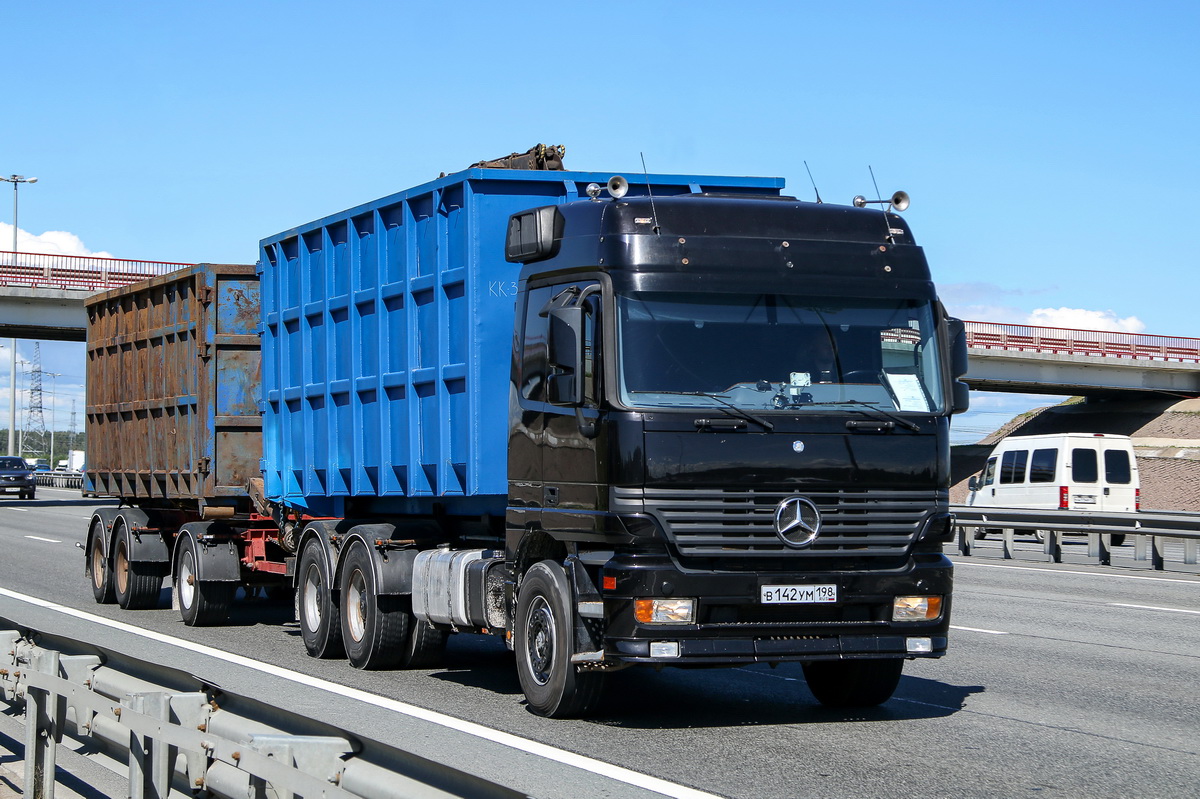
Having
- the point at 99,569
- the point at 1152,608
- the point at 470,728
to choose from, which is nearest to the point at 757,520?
the point at 470,728

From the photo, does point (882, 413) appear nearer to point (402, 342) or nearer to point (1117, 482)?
point (402, 342)

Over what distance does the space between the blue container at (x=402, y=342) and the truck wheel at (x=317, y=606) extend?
609mm

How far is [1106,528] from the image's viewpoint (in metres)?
24.5

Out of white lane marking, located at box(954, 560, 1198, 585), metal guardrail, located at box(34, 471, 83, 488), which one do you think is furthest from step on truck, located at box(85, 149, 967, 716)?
metal guardrail, located at box(34, 471, 83, 488)

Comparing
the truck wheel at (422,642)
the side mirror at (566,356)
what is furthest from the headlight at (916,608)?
the truck wheel at (422,642)

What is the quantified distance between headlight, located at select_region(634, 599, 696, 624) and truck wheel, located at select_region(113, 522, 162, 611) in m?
10.3

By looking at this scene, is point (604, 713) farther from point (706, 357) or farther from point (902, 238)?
point (902, 238)

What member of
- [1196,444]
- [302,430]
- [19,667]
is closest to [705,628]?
[19,667]

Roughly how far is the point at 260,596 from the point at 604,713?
10580 millimetres

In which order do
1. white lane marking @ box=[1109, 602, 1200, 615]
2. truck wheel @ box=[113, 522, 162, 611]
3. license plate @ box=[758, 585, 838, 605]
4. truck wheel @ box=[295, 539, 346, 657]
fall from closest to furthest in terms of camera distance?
license plate @ box=[758, 585, 838, 605] → truck wheel @ box=[295, 539, 346, 657] → white lane marking @ box=[1109, 602, 1200, 615] → truck wheel @ box=[113, 522, 162, 611]

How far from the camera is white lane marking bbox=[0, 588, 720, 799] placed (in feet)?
23.8

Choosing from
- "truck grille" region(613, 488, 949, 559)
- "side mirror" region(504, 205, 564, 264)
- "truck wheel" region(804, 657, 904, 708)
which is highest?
"side mirror" region(504, 205, 564, 264)

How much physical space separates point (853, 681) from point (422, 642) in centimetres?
365

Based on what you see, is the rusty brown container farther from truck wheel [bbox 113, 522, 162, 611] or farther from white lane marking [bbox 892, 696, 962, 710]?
white lane marking [bbox 892, 696, 962, 710]
